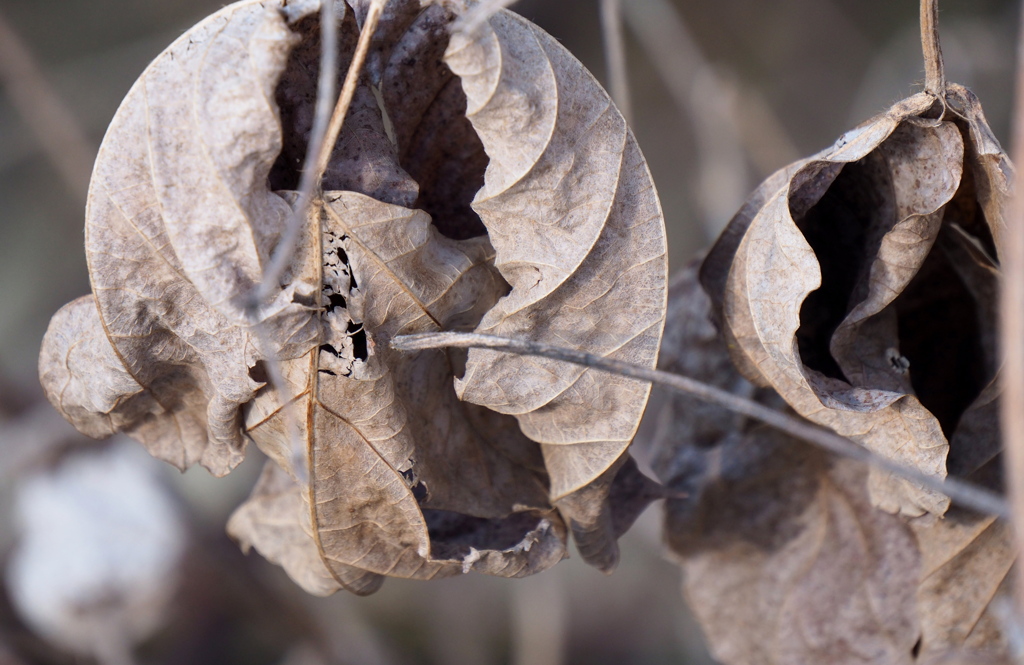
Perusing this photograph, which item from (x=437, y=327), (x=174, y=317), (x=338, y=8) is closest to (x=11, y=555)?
(x=174, y=317)

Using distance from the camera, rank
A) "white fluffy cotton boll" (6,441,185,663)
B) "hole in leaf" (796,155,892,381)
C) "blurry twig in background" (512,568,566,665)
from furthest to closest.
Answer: "blurry twig in background" (512,568,566,665), "white fluffy cotton boll" (6,441,185,663), "hole in leaf" (796,155,892,381)

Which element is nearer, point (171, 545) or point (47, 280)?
point (171, 545)

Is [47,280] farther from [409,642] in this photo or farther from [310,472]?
[310,472]

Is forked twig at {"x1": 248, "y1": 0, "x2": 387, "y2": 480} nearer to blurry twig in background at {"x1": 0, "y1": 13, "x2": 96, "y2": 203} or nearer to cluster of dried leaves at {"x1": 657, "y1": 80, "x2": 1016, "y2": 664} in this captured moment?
cluster of dried leaves at {"x1": 657, "y1": 80, "x2": 1016, "y2": 664}

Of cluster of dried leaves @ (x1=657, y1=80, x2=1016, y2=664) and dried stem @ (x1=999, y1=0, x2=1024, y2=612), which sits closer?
dried stem @ (x1=999, y1=0, x2=1024, y2=612)

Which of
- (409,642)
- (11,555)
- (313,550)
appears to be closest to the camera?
(313,550)

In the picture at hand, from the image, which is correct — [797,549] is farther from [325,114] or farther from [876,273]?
[325,114]

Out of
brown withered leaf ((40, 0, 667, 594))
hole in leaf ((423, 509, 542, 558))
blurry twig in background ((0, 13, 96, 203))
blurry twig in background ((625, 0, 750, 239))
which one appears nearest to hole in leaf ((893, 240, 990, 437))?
brown withered leaf ((40, 0, 667, 594))
